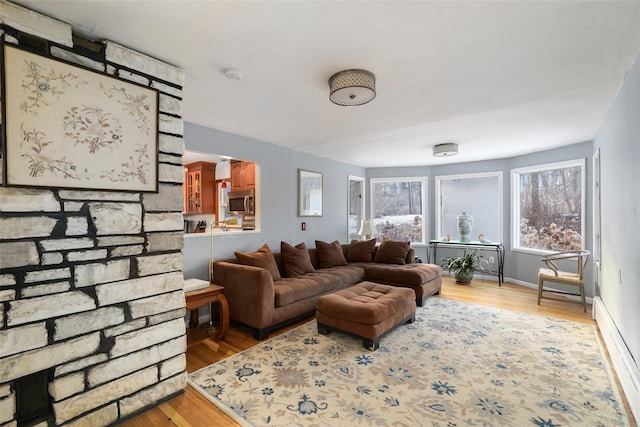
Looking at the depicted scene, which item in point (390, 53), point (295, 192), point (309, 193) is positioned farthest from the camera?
point (309, 193)

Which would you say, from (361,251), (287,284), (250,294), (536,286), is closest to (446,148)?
(361,251)

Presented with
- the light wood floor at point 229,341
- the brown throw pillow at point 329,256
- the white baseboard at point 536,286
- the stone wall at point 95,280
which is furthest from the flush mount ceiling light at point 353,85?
the white baseboard at point 536,286

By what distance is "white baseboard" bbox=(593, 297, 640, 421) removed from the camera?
1.87m

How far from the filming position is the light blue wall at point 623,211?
6.52ft

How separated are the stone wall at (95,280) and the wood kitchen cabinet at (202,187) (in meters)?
4.90

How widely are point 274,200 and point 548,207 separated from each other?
459 cm

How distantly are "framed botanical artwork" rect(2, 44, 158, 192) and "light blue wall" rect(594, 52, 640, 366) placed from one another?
129 inches

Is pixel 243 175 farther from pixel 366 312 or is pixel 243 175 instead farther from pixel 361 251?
pixel 366 312

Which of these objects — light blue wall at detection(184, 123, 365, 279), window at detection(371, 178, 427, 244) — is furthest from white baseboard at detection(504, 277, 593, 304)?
light blue wall at detection(184, 123, 365, 279)

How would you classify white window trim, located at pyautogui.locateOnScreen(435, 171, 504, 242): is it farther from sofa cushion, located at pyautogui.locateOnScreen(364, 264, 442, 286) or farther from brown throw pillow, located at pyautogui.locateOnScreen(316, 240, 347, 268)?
brown throw pillow, located at pyautogui.locateOnScreen(316, 240, 347, 268)

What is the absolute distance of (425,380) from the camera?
7.49ft

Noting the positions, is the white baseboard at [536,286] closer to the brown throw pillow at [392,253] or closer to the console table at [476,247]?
the console table at [476,247]

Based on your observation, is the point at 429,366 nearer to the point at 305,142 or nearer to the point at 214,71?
the point at 214,71

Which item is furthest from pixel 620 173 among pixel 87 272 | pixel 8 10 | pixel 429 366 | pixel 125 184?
pixel 8 10
